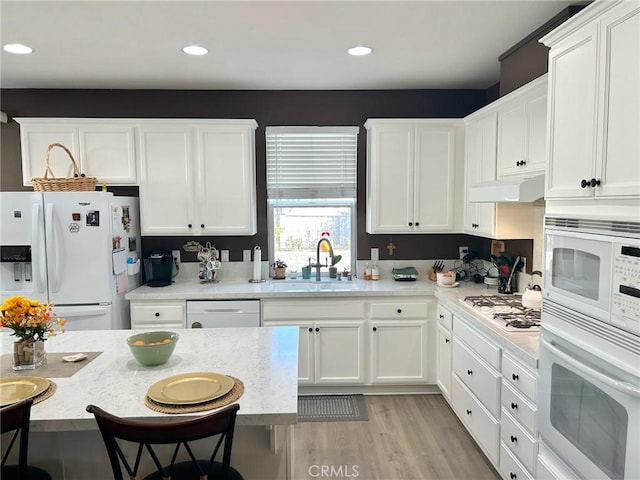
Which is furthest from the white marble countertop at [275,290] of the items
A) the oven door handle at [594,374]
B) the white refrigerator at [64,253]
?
the oven door handle at [594,374]

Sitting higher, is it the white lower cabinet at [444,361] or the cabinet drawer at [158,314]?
the cabinet drawer at [158,314]

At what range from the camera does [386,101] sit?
398 cm

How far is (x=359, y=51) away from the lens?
9.57 feet

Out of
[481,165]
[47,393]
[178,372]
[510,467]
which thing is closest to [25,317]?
[47,393]

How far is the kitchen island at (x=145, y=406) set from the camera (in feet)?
4.82

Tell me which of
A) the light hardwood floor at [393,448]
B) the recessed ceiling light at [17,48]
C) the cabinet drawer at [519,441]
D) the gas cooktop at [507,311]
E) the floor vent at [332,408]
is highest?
the recessed ceiling light at [17,48]

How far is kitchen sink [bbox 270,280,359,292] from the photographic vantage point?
3.51m

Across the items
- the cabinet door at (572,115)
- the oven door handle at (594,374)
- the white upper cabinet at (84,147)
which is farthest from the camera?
the white upper cabinet at (84,147)

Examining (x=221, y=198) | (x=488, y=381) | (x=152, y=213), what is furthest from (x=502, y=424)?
(x=152, y=213)

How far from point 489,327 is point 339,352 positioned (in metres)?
1.42

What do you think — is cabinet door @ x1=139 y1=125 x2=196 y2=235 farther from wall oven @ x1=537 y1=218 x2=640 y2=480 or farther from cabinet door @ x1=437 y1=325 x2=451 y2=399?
wall oven @ x1=537 y1=218 x2=640 y2=480

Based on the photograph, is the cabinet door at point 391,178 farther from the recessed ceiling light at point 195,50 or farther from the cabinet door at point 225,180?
the recessed ceiling light at point 195,50

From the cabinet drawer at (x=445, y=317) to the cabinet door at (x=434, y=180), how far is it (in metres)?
0.76

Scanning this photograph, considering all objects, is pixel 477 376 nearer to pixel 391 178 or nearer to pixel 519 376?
pixel 519 376
